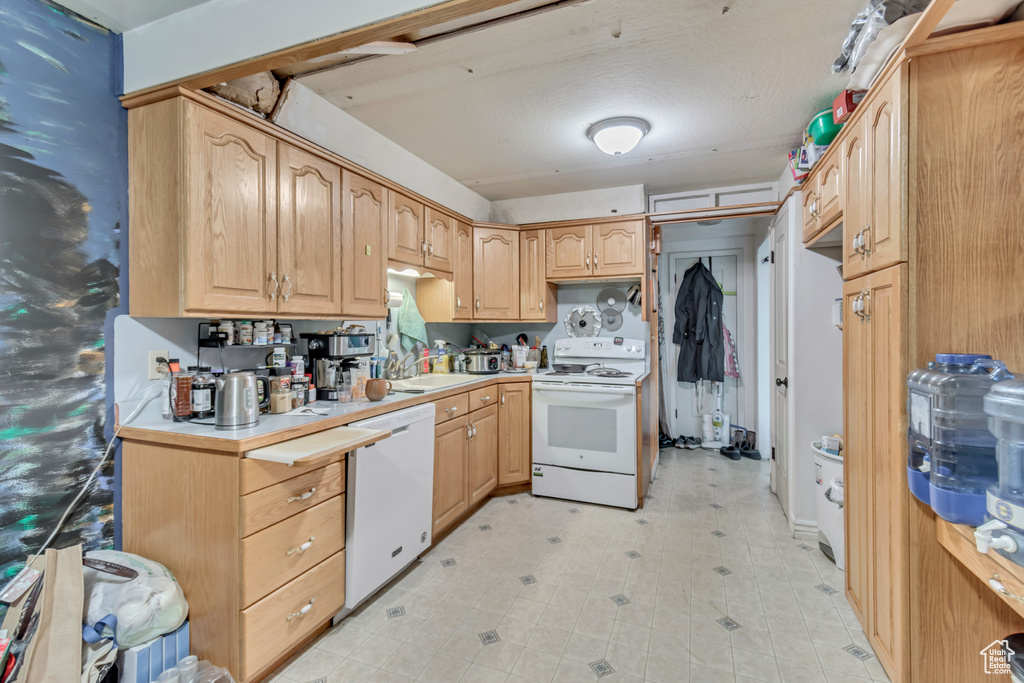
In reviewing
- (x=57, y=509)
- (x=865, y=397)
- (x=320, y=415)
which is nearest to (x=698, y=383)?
(x=865, y=397)

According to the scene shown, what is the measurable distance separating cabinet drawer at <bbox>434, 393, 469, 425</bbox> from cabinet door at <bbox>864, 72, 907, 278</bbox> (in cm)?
207

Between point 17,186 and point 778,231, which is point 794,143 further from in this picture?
point 17,186

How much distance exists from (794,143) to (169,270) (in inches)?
132

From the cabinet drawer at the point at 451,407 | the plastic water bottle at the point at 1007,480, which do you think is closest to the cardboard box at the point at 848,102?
the plastic water bottle at the point at 1007,480

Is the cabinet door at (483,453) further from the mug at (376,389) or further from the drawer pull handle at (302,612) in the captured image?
the drawer pull handle at (302,612)

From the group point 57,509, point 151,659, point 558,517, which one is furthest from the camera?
point 558,517

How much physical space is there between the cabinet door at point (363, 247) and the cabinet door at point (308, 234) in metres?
0.05

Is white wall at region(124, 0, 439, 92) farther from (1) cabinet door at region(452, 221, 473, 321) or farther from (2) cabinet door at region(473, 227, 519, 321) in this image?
(2) cabinet door at region(473, 227, 519, 321)

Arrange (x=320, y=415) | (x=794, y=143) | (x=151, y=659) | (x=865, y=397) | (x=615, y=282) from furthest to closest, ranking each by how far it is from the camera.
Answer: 1. (x=615, y=282)
2. (x=794, y=143)
3. (x=320, y=415)
4. (x=865, y=397)
5. (x=151, y=659)

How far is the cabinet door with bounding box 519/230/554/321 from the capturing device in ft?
12.2

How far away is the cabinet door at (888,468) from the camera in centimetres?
134

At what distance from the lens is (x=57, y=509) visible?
5.04ft

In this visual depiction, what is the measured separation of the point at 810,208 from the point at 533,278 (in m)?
1.98

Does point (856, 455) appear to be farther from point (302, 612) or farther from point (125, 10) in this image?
point (125, 10)
